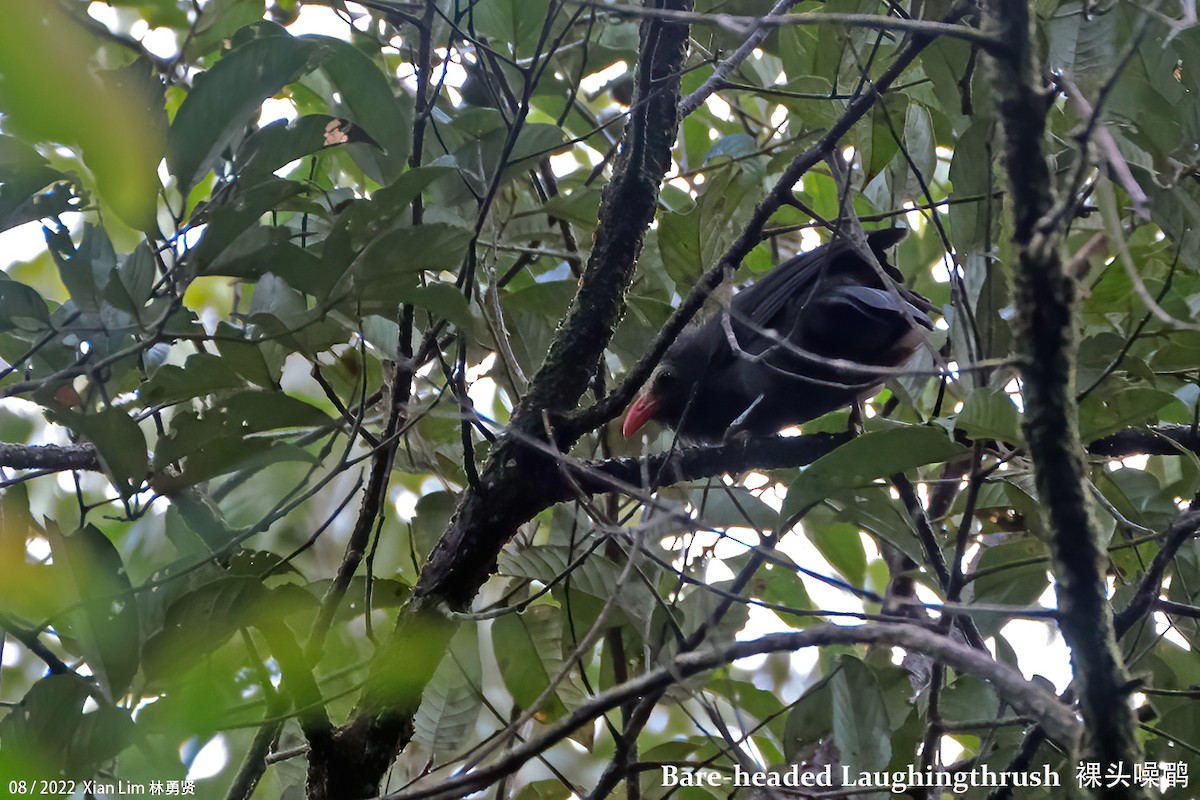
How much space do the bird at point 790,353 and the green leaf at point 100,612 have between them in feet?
4.76

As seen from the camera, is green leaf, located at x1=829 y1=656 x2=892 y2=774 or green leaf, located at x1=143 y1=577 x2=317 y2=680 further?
green leaf, located at x1=829 y1=656 x2=892 y2=774

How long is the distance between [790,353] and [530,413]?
3.27ft

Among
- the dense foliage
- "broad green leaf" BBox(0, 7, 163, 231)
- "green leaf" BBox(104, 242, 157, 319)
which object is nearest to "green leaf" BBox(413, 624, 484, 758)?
the dense foliage

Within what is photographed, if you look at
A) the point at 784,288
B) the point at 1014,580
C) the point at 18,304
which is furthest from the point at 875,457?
the point at 784,288

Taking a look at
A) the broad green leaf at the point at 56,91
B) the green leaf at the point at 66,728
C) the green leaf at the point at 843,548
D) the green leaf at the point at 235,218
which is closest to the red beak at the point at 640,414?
the green leaf at the point at 843,548

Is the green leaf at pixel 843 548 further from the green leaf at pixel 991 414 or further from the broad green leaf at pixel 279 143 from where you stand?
the broad green leaf at pixel 279 143

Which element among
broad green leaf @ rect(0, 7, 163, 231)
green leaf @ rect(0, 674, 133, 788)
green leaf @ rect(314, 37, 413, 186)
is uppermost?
green leaf @ rect(314, 37, 413, 186)

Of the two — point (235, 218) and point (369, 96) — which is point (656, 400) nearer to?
point (369, 96)

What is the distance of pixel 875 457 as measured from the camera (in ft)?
4.18

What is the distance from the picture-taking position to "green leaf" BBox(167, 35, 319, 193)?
3.84ft

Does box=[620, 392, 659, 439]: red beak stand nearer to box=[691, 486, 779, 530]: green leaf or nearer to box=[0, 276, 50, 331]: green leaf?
box=[691, 486, 779, 530]: green leaf

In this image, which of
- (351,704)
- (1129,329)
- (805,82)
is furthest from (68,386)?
Result: (1129,329)

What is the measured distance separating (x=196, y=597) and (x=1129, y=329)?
5.01 ft

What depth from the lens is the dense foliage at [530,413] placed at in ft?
3.64
